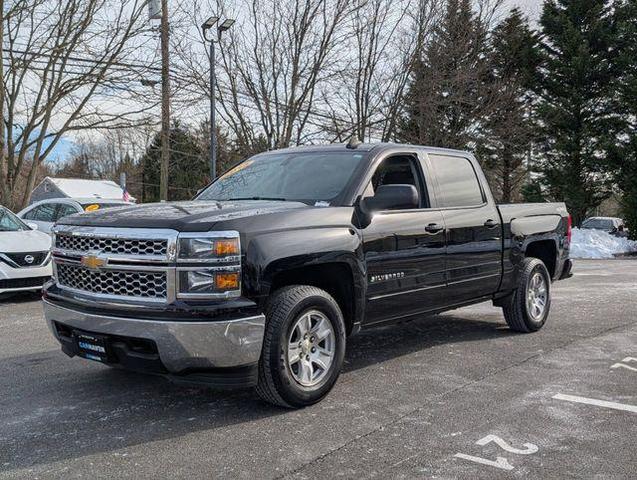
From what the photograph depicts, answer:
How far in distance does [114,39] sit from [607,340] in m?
17.3

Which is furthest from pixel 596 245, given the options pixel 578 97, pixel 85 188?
pixel 85 188

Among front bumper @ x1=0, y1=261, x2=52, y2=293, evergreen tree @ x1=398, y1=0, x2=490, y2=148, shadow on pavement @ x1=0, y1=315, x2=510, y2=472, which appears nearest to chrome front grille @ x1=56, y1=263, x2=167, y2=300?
shadow on pavement @ x1=0, y1=315, x2=510, y2=472

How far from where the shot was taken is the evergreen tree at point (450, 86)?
22203 mm

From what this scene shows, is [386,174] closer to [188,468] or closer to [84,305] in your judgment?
[84,305]

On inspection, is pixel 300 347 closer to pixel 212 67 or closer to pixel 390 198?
pixel 390 198

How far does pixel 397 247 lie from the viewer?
5094 mm

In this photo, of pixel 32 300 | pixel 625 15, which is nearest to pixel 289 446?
pixel 32 300

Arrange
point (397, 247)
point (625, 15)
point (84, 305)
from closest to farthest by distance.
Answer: point (84, 305), point (397, 247), point (625, 15)

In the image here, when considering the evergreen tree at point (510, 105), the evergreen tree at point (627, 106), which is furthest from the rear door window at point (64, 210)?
the evergreen tree at point (627, 106)

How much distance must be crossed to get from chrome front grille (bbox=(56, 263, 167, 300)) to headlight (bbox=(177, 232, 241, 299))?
0.46ft

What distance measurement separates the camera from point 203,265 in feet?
12.7

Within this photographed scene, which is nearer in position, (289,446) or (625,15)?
(289,446)

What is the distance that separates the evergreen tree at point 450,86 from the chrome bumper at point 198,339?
62.4 ft

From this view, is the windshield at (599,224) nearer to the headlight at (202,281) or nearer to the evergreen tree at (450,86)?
the evergreen tree at (450,86)
